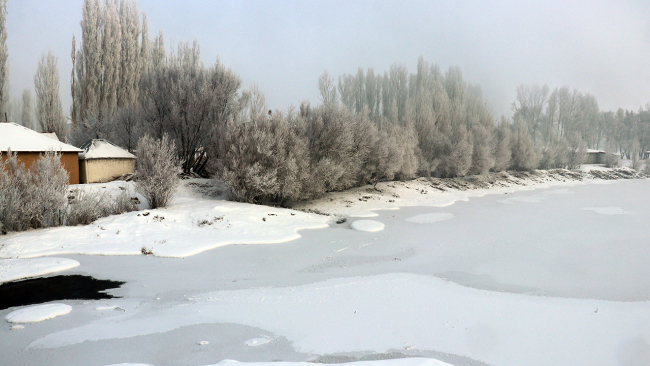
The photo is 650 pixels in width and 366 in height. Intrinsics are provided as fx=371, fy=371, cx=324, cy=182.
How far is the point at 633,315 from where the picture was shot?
5348 millimetres

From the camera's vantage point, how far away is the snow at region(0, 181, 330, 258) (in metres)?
8.50

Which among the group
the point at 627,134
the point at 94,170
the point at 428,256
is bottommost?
the point at 428,256

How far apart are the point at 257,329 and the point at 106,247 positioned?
5.83 metres

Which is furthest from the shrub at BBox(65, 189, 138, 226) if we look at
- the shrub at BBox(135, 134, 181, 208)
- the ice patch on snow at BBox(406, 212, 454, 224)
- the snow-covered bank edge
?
the ice patch on snow at BBox(406, 212, 454, 224)

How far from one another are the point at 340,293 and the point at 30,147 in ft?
47.5

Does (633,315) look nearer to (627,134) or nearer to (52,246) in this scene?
(52,246)

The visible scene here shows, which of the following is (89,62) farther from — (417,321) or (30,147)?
(417,321)

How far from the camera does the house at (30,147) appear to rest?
45.4 feet

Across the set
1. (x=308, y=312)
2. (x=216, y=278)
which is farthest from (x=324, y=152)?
(x=308, y=312)

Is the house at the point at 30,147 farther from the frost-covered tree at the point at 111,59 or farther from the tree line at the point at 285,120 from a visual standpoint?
the frost-covered tree at the point at 111,59

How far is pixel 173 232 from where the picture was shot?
10094 millimetres

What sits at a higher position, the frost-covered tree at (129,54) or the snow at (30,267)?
the frost-covered tree at (129,54)

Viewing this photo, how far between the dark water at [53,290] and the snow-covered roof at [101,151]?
11343 mm

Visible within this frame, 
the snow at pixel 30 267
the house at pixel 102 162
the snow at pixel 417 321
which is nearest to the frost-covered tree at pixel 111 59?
the house at pixel 102 162
